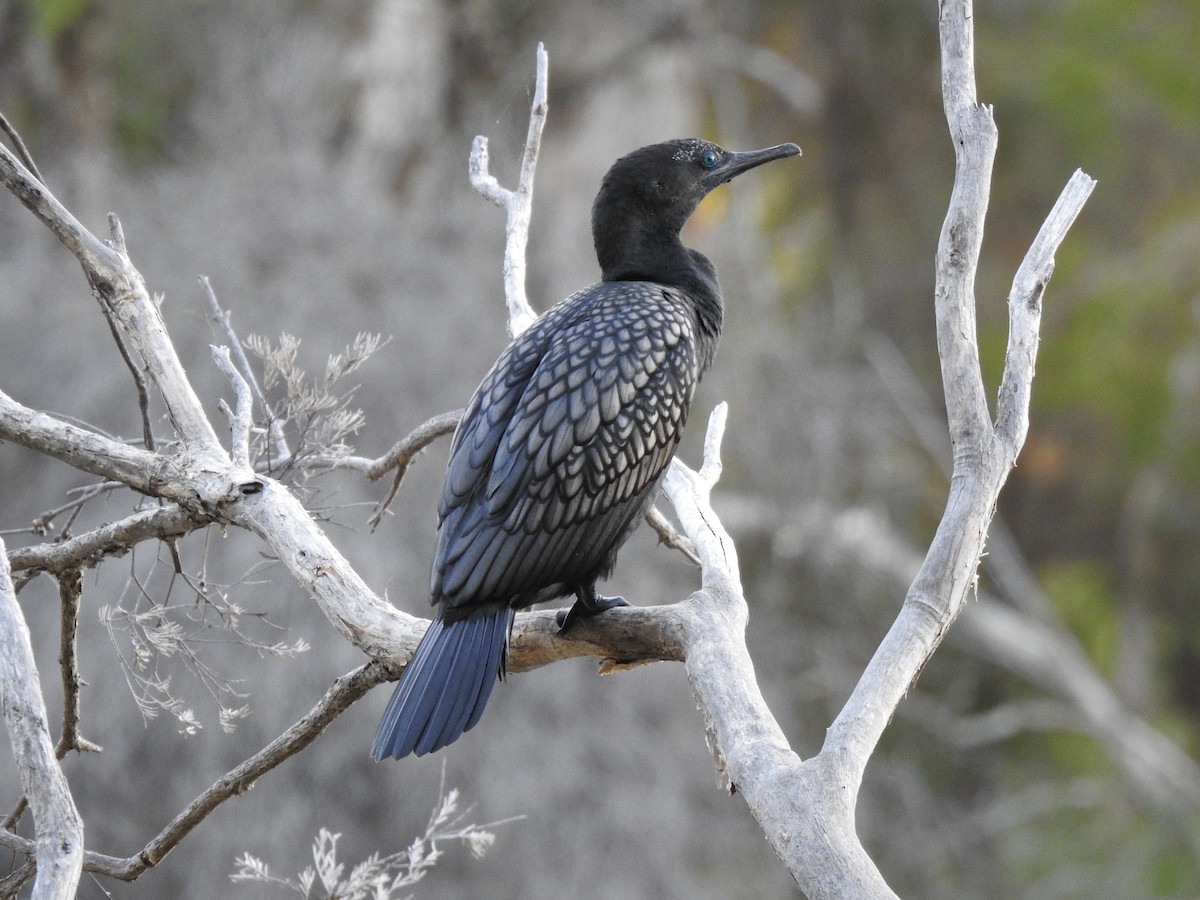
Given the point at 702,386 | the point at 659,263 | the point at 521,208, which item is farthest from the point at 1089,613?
the point at 521,208

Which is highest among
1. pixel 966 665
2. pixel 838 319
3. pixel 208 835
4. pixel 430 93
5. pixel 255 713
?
pixel 430 93

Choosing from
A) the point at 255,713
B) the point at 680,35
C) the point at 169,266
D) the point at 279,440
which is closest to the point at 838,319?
the point at 680,35

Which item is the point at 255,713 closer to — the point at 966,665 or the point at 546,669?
the point at 546,669

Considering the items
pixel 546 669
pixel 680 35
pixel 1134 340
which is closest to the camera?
pixel 546 669

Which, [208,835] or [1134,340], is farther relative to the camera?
[1134,340]

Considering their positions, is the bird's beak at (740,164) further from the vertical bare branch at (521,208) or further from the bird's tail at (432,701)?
the bird's tail at (432,701)

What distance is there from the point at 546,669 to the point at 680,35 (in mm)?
5437

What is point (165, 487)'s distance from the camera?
257cm

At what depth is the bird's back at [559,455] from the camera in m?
2.87

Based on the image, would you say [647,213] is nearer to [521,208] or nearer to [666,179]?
[666,179]

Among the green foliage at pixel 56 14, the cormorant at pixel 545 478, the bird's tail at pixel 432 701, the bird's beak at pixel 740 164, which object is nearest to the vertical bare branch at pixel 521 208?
the cormorant at pixel 545 478

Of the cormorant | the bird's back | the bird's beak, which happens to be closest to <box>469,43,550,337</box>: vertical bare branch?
the cormorant

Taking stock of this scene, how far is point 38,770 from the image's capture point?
180 cm

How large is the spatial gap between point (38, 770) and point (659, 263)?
7.13 feet
